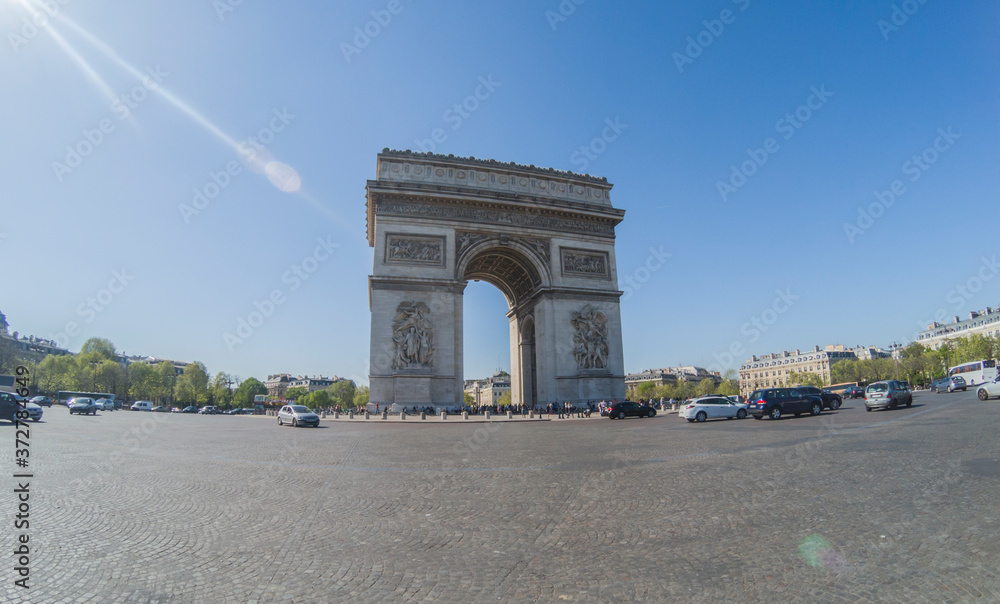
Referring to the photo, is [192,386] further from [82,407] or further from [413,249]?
[413,249]

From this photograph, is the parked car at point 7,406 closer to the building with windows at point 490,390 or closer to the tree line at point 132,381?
the tree line at point 132,381

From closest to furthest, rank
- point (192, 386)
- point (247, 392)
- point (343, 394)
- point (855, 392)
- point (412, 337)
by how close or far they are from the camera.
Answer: point (412, 337) → point (855, 392) → point (192, 386) → point (247, 392) → point (343, 394)

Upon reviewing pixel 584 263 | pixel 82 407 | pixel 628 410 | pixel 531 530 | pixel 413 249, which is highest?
pixel 413 249

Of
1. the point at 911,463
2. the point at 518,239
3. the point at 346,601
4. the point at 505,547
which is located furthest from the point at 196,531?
the point at 518,239

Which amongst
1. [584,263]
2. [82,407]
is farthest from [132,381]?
[584,263]

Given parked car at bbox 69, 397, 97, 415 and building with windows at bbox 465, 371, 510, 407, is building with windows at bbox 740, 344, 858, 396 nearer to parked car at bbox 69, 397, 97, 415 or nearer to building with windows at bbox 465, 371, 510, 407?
building with windows at bbox 465, 371, 510, 407

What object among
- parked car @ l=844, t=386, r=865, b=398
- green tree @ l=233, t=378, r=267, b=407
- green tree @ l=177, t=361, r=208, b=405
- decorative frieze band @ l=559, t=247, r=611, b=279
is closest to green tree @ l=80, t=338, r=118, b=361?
green tree @ l=177, t=361, r=208, b=405
